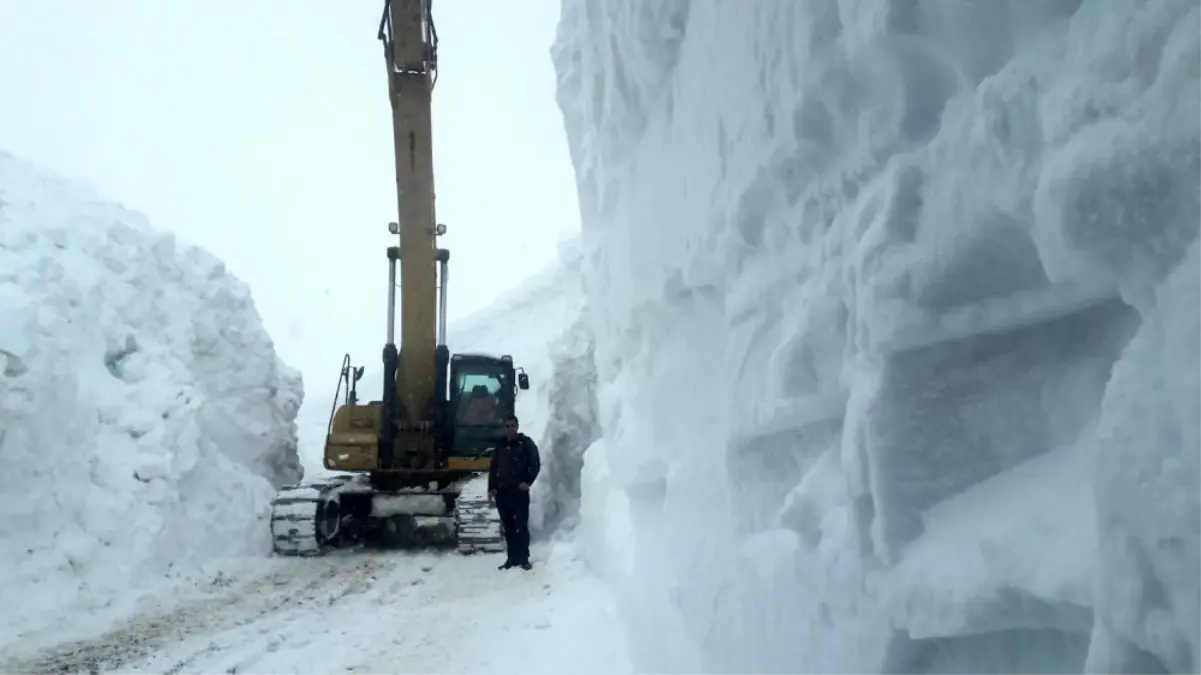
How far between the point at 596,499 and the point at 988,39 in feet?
22.2

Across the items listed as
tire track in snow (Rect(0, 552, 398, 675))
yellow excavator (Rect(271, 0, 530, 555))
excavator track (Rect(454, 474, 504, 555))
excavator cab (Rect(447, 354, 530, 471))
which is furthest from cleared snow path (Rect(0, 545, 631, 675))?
excavator cab (Rect(447, 354, 530, 471))

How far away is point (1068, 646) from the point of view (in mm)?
1496

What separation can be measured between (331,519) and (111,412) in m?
2.58

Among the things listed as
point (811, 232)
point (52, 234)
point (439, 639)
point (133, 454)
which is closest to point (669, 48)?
point (811, 232)

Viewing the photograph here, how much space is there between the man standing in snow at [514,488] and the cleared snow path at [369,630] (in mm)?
355

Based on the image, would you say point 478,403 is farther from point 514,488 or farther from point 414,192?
point 514,488

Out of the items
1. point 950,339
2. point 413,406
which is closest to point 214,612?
point 413,406

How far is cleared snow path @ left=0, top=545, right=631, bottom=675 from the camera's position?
16.3ft

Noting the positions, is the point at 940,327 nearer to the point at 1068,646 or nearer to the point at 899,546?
the point at 899,546

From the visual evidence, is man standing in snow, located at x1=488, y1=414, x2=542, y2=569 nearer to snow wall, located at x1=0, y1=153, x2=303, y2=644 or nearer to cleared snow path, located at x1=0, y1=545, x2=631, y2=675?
cleared snow path, located at x1=0, y1=545, x2=631, y2=675

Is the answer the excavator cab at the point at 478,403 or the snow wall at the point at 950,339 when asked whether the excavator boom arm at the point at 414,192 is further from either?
the snow wall at the point at 950,339

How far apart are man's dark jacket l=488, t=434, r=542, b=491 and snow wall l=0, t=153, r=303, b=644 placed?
308 centimetres

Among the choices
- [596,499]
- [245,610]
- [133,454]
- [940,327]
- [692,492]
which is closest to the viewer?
[940,327]

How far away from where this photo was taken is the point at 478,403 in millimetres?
11367
